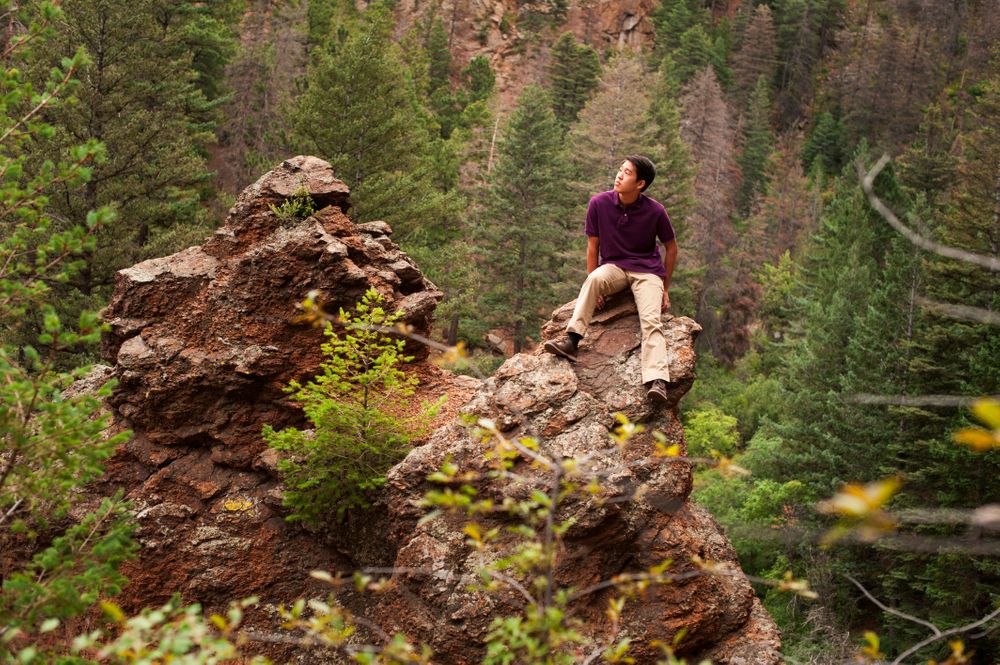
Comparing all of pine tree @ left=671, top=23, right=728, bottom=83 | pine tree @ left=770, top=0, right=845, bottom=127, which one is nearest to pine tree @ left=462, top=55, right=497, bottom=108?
pine tree @ left=671, top=23, right=728, bottom=83

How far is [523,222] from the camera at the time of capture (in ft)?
86.2

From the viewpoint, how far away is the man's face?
6.58 metres

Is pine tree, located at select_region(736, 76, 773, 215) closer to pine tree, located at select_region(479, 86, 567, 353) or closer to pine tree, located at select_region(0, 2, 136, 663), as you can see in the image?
pine tree, located at select_region(479, 86, 567, 353)

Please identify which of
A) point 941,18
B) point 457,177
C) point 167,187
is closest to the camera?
point 167,187

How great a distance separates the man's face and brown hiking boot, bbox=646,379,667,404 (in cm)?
173

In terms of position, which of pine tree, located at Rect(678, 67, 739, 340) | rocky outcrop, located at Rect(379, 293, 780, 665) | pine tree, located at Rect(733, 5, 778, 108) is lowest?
pine tree, located at Rect(678, 67, 739, 340)

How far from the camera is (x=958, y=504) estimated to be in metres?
14.9

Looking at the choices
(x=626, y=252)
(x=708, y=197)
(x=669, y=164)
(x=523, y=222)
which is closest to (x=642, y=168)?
(x=626, y=252)

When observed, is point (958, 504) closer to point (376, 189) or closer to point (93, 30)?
point (376, 189)

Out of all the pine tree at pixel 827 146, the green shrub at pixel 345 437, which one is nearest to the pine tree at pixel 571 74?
the pine tree at pixel 827 146

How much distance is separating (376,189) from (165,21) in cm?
815

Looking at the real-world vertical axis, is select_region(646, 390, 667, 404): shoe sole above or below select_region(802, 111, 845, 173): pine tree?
above

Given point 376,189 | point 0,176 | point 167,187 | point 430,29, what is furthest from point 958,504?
point 430,29

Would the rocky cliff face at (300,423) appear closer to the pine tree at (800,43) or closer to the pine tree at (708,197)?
the pine tree at (708,197)
